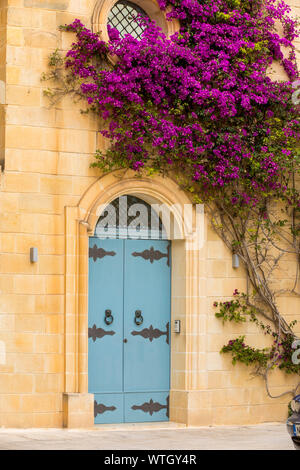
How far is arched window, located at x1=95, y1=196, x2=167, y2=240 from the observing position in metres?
12.0

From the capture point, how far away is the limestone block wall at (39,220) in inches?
432

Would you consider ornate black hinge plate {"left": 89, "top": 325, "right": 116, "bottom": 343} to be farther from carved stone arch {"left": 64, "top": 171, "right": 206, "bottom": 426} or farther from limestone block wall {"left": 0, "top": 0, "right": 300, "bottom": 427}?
limestone block wall {"left": 0, "top": 0, "right": 300, "bottom": 427}

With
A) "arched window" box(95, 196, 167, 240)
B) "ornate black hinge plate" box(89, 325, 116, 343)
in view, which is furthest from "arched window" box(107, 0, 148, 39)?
"ornate black hinge plate" box(89, 325, 116, 343)

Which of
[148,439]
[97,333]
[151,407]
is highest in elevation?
[97,333]

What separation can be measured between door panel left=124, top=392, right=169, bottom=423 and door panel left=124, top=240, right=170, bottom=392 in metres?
0.09

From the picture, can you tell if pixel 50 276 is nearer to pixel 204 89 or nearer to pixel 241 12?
pixel 204 89

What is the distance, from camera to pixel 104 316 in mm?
11742

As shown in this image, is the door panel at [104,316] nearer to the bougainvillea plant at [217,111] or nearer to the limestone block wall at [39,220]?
the limestone block wall at [39,220]

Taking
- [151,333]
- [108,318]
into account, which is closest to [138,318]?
[151,333]

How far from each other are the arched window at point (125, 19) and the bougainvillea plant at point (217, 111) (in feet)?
0.52

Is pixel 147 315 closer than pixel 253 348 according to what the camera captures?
Yes

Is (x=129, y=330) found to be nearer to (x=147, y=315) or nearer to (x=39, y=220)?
(x=147, y=315)

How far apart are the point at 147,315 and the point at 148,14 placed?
13.6ft
